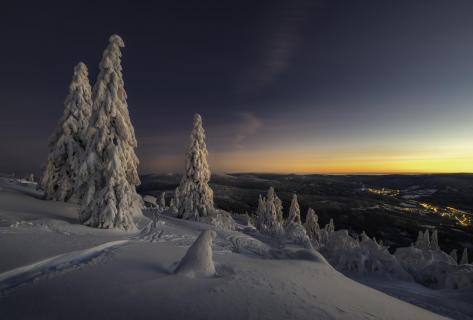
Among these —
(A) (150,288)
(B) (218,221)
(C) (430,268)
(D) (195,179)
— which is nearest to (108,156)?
(A) (150,288)

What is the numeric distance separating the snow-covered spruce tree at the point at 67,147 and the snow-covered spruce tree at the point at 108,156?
5395 millimetres

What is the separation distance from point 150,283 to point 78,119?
1927cm

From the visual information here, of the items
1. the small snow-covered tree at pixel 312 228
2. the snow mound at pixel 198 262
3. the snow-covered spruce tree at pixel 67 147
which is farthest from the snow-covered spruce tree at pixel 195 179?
the small snow-covered tree at pixel 312 228

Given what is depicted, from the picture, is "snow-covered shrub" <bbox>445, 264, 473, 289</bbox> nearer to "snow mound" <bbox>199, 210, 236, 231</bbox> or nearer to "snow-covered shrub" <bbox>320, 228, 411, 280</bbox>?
"snow-covered shrub" <bbox>320, 228, 411, 280</bbox>

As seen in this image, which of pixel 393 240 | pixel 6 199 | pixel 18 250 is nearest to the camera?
pixel 18 250

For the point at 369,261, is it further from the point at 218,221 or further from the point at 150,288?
the point at 150,288

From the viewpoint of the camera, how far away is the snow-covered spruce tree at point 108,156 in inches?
576

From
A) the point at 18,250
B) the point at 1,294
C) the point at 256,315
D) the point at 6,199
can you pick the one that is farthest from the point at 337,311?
the point at 6,199

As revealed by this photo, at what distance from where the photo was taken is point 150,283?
6.07 metres

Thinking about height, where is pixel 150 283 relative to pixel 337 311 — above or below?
above

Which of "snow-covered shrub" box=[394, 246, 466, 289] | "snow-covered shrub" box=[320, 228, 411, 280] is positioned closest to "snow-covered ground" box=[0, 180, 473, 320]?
"snow-covered shrub" box=[394, 246, 466, 289]

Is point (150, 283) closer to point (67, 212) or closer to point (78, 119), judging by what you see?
point (67, 212)

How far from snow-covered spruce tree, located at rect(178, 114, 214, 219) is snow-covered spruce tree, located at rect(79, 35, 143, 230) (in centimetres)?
1274

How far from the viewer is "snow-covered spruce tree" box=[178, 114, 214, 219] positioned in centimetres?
2930
